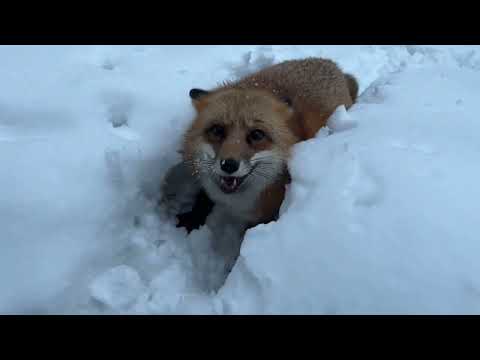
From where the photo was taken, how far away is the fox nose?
2.31 meters

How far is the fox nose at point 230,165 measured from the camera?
2314 mm

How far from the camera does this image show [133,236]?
Answer: 7.96 ft

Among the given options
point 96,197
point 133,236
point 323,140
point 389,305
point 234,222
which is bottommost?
point 234,222

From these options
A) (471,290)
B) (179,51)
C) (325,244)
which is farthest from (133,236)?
(179,51)

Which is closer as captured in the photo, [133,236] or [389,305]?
[389,305]

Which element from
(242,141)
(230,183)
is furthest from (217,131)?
(230,183)

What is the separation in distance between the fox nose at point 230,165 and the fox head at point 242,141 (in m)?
0.04

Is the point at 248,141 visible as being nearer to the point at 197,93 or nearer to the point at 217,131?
the point at 217,131

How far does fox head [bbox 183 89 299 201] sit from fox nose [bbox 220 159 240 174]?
37 millimetres

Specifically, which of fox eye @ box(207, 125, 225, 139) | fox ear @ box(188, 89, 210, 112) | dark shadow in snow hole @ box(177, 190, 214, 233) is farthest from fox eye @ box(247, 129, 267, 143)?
dark shadow in snow hole @ box(177, 190, 214, 233)

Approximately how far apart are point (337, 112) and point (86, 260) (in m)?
2.04

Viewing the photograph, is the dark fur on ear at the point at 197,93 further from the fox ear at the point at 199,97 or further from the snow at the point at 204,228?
the snow at the point at 204,228

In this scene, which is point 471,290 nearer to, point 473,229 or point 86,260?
point 473,229

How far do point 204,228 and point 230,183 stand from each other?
0.53m
